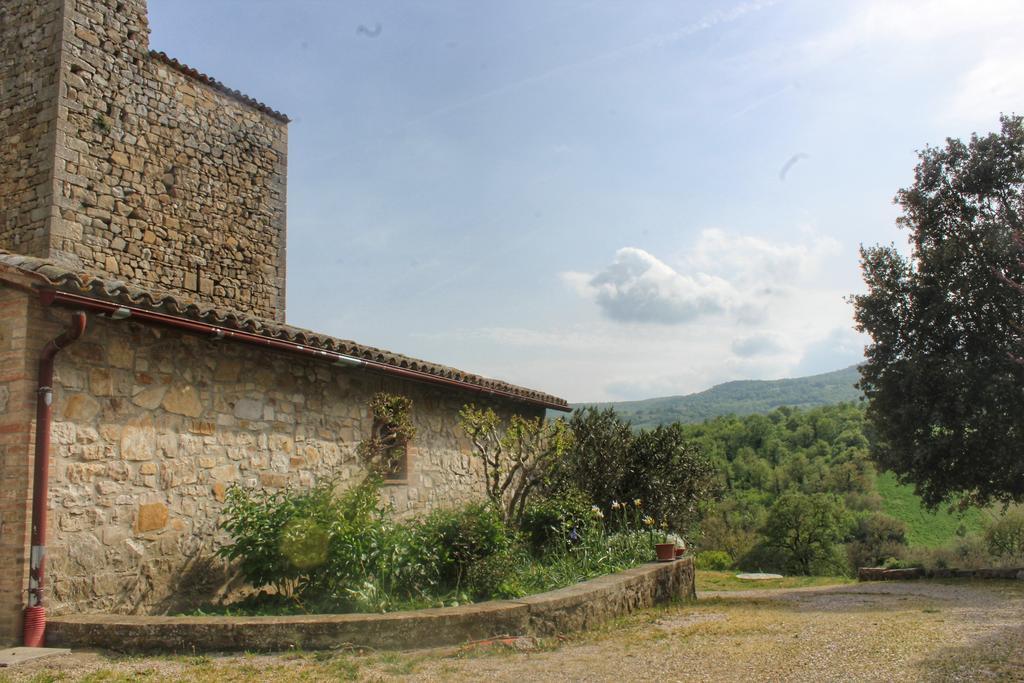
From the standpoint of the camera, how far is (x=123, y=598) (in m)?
6.37

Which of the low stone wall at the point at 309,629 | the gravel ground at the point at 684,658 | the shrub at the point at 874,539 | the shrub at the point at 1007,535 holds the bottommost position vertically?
the shrub at the point at 874,539

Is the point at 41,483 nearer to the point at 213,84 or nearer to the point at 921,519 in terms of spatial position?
the point at 213,84

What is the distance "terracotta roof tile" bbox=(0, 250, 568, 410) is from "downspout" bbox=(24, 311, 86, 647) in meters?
0.27

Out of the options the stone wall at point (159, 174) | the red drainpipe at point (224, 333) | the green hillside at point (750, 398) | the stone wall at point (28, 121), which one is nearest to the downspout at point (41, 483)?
the red drainpipe at point (224, 333)

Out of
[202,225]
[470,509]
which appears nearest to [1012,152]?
[470,509]

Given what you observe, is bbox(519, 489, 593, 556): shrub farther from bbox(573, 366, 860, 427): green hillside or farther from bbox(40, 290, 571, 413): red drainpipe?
bbox(573, 366, 860, 427): green hillside

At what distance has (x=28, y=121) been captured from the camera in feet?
36.2

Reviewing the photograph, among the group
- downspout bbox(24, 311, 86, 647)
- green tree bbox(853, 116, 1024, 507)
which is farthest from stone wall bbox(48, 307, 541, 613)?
green tree bbox(853, 116, 1024, 507)

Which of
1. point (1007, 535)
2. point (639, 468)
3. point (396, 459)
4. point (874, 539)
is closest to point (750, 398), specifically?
point (874, 539)

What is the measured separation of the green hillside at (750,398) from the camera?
10438 cm

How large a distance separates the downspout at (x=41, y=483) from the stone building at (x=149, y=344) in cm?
4

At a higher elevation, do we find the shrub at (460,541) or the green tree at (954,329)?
the green tree at (954,329)

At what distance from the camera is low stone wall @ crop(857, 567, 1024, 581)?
13688 millimetres

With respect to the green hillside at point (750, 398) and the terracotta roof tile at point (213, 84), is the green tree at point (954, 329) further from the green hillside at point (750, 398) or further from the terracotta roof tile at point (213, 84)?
the green hillside at point (750, 398)
